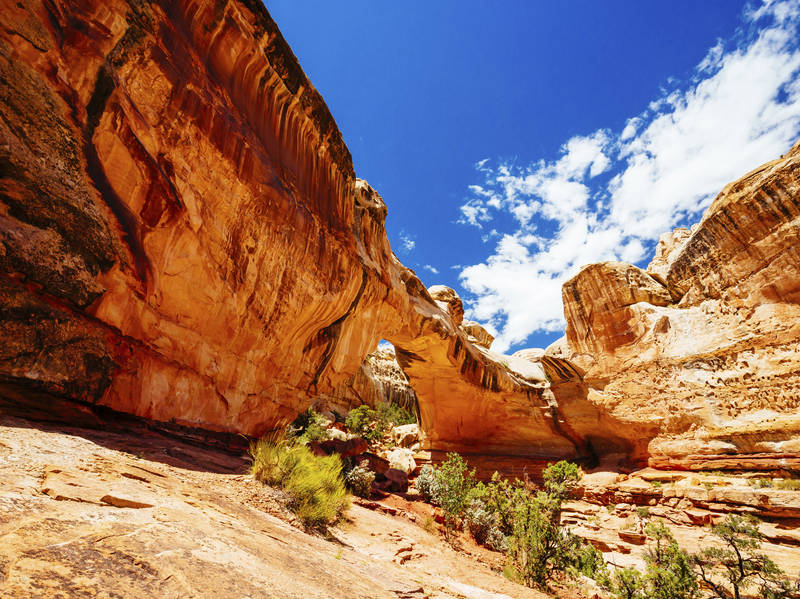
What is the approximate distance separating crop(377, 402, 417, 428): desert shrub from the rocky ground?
69.0ft

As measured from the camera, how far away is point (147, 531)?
2.36 metres

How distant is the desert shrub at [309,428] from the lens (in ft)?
49.7

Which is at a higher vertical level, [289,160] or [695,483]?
[289,160]

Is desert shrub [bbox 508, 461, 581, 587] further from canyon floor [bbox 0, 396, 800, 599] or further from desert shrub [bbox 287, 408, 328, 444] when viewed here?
desert shrub [bbox 287, 408, 328, 444]

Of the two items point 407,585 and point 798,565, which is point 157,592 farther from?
point 798,565

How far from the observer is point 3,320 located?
12.7 ft

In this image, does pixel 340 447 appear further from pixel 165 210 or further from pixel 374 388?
pixel 374 388

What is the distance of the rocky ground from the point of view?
1.73m

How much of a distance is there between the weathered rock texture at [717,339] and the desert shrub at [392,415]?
49.3 feet

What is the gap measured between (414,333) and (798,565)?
11.2m

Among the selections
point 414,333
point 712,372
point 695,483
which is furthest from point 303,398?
point 712,372

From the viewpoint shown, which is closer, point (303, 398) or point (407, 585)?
point (407, 585)

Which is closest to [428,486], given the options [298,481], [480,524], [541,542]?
[480,524]

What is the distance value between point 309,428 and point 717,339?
14950 millimetres
